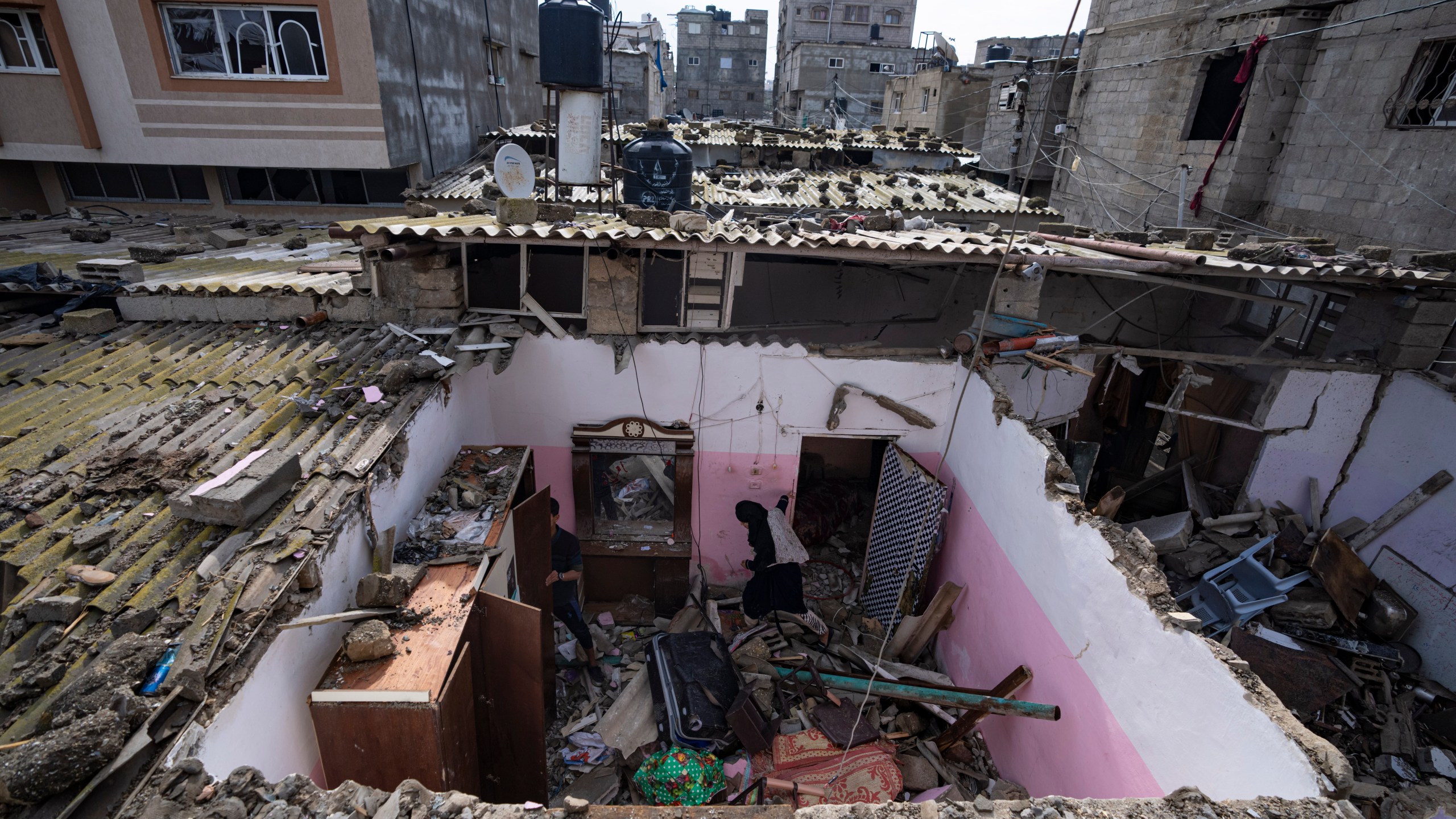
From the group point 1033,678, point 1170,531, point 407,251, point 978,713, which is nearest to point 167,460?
point 407,251

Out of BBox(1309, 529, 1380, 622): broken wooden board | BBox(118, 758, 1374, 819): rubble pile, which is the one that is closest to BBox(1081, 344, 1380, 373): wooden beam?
BBox(1309, 529, 1380, 622): broken wooden board

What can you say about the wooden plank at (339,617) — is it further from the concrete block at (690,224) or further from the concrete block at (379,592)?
the concrete block at (690,224)

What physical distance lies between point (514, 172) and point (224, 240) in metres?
5.30

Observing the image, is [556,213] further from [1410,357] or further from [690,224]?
[1410,357]

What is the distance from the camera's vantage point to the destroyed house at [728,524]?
12.2 feet

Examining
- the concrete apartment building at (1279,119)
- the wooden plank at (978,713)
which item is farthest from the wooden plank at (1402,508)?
the wooden plank at (978,713)

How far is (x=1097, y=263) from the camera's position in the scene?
24.0 feet

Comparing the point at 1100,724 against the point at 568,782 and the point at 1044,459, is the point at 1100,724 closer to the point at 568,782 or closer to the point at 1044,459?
the point at 1044,459

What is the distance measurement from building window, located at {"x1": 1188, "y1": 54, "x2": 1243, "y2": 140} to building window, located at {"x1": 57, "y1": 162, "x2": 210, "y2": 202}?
1961 cm

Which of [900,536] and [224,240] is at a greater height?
[224,240]

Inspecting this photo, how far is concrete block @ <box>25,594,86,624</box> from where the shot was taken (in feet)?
11.1

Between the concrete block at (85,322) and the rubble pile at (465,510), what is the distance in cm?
398

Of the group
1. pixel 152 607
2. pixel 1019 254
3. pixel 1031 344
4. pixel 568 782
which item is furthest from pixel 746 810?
pixel 1019 254

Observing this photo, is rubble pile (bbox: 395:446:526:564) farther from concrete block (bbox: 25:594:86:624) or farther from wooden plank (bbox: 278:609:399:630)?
concrete block (bbox: 25:594:86:624)
